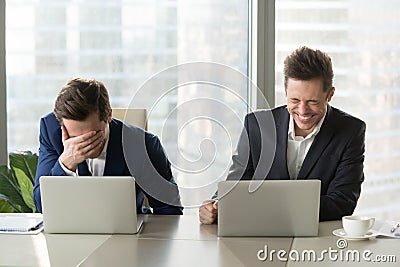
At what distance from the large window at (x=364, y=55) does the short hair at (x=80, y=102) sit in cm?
175

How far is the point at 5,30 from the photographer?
4.30 meters

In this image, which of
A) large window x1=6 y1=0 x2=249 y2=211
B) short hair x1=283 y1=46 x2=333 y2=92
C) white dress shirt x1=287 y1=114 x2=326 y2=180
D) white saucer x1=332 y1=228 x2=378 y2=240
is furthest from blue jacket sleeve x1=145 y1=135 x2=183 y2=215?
large window x1=6 y1=0 x2=249 y2=211

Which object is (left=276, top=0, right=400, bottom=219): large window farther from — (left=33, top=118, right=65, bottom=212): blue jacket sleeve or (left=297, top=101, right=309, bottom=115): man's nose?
(left=33, top=118, right=65, bottom=212): blue jacket sleeve

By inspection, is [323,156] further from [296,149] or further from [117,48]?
[117,48]

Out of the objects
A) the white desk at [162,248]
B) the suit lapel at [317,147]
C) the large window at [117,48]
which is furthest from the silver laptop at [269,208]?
the large window at [117,48]

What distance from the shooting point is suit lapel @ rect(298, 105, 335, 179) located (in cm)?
299

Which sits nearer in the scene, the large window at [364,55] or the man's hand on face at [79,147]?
the man's hand on face at [79,147]

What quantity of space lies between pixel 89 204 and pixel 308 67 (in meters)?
1.00

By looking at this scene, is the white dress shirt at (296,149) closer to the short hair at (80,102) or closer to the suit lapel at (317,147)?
the suit lapel at (317,147)

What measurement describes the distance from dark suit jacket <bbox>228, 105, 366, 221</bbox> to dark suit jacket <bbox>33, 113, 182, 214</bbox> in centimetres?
30

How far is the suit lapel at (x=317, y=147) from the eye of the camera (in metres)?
2.99

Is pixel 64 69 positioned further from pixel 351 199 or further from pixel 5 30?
pixel 351 199

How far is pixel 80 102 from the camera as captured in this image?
279 centimetres

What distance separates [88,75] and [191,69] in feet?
7.77
